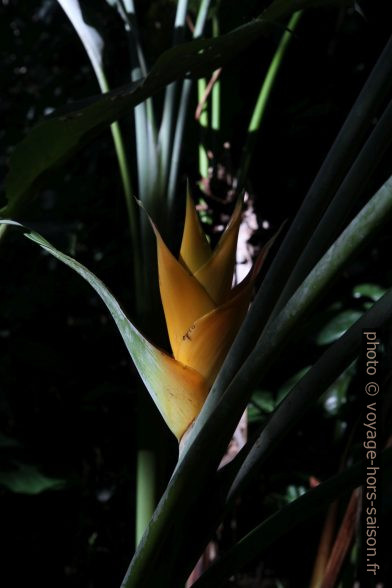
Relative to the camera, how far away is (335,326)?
0.88 m

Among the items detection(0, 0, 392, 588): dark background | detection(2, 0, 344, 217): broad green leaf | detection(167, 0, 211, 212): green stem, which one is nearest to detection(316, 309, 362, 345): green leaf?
detection(0, 0, 392, 588): dark background

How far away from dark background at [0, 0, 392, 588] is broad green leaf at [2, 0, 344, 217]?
1.38 feet

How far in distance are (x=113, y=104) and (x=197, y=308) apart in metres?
→ 0.14

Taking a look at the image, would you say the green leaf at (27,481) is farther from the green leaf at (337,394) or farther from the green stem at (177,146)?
the green stem at (177,146)

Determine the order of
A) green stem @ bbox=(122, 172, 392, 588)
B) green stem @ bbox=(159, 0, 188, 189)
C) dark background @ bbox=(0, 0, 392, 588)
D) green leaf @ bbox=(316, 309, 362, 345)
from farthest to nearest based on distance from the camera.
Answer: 1. dark background @ bbox=(0, 0, 392, 588)
2. green leaf @ bbox=(316, 309, 362, 345)
3. green stem @ bbox=(159, 0, 188, 189)
4. green stem @ bbox=(122, 172, 392, 588)

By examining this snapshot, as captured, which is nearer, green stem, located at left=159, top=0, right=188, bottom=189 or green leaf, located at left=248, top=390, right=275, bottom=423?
green stem, located at left=159, top=0, right=188, bottom=189

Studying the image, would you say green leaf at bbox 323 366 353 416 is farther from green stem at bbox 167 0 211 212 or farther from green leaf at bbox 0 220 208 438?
green leaf at bbox 0 220 208 438

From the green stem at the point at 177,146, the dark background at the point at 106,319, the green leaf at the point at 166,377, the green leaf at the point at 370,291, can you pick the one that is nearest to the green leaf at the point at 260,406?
the dark background at the point at 106,319

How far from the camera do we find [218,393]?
0.38 meters

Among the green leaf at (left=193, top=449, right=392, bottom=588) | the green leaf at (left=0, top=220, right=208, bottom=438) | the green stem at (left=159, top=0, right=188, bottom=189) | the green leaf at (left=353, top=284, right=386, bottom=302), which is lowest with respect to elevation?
the green leaf at (left=193, top=449, right=392, bottom=588)

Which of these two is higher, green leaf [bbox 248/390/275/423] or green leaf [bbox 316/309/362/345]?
green leaf [bbox 316/309/362/345]

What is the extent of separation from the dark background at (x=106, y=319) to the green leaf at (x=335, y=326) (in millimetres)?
13

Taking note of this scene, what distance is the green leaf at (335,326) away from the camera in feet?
2.86

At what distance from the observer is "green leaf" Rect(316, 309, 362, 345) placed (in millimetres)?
872
